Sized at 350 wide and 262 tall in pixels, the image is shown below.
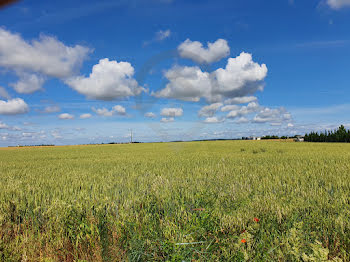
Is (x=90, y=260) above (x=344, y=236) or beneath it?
beneath

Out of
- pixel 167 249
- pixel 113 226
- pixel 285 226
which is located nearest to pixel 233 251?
pixel 167 249

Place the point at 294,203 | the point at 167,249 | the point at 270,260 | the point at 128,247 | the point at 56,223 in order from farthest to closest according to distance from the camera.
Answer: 1. the point at 294,203
2. the point at 56,223
3. the point at 128,247
4. the point at 167,249
5. the point at 270,260

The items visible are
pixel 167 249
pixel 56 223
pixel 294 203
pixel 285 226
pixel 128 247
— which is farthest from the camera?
pixel 294 203

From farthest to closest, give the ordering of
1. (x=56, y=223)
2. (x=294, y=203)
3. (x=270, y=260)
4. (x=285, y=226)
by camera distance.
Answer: (x=294, y=203) < (x=56, y=223) < (x=285, y=226) < (x=270, y=260)

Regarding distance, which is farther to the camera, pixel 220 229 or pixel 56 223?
pixel 56 223

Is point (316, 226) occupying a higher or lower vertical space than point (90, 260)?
higher

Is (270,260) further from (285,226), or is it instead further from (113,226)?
(113,226)

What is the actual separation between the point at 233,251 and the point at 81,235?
2163mm

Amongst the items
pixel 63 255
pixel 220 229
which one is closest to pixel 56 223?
pixel 63 255

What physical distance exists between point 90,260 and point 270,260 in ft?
7.72

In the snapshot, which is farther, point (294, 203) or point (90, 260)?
point (294, 203)

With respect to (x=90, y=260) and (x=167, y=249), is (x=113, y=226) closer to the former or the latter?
(x=90, y=260)

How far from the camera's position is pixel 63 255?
11.9 feet

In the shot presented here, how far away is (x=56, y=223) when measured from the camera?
419cm
